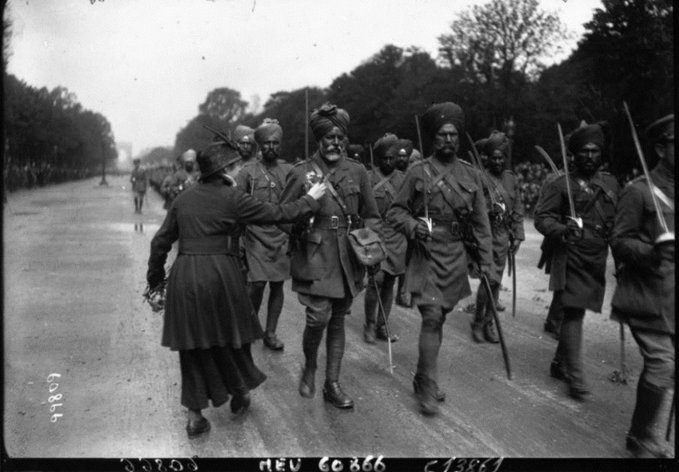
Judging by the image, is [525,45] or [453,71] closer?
[525,45]

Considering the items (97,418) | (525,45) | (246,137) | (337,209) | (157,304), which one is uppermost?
(525,45)

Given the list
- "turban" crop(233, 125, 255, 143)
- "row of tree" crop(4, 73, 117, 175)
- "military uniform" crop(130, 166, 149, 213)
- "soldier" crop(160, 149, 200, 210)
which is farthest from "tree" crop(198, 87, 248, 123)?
"turban" crop(233, 125, 255, 143)

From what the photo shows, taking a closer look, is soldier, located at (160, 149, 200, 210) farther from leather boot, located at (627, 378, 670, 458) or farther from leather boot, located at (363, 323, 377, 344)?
leather boot, located at (627, 378, 670, 458)

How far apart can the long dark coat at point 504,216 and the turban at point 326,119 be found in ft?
9.18

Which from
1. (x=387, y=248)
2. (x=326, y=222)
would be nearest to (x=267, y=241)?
(x=387, y=248)

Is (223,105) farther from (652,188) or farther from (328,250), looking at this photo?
(652,188)

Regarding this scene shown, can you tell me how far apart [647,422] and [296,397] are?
2575 millimetres

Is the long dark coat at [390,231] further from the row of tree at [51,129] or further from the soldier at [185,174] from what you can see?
the row of tree at [51,129]

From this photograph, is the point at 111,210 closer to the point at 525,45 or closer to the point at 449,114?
the point at 525,45

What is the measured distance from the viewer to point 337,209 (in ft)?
18.1

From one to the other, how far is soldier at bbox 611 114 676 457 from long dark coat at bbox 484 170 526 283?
3120 mm

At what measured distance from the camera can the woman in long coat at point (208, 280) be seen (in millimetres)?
4758

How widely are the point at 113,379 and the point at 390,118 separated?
78.2 ft

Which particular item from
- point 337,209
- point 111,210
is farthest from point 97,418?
point 111,210
